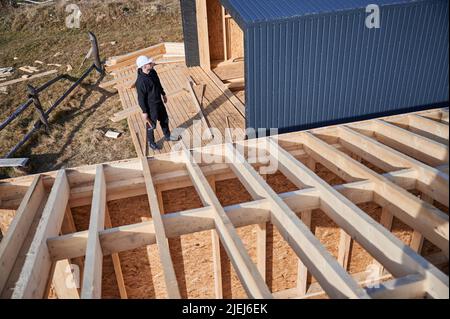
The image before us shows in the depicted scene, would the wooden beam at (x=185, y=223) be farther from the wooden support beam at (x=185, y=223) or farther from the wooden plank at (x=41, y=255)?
the wooden plank at (x=41, y=255)

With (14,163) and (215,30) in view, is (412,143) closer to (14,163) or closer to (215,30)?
(14,163)

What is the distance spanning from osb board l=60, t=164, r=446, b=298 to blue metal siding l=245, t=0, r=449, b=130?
1.46 m

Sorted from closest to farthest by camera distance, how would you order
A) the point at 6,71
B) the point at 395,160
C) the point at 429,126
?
the point at 395,160 < the point at 429,126 < the point at 6,71

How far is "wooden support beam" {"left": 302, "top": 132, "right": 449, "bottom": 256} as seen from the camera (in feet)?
12.0

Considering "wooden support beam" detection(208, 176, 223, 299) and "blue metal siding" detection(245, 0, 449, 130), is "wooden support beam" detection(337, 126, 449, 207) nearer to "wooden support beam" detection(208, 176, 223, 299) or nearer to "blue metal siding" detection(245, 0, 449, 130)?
"blue metal siding" detection(245, 0, 449, 130)

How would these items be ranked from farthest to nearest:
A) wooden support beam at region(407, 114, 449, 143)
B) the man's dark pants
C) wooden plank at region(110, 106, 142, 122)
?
wooden plank at region(110, 106, 142, 122) < the man's dark pants < wooden support beam at region(407, 114, 449, 143)

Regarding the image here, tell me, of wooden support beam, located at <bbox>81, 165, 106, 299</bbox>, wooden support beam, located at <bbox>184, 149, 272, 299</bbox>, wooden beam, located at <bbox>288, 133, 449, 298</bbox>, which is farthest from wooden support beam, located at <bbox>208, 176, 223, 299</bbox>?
wooden beam, located at <bbox>288, 133, 449, 298</bbox>

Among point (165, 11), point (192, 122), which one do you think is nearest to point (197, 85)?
point (192, 122)

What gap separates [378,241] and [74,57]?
1596 cm

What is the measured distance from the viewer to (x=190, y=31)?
12.3m

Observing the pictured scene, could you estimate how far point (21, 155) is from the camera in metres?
9.31

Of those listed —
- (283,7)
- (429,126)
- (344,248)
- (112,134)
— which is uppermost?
(283,7)

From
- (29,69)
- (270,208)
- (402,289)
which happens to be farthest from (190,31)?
(402,289)
